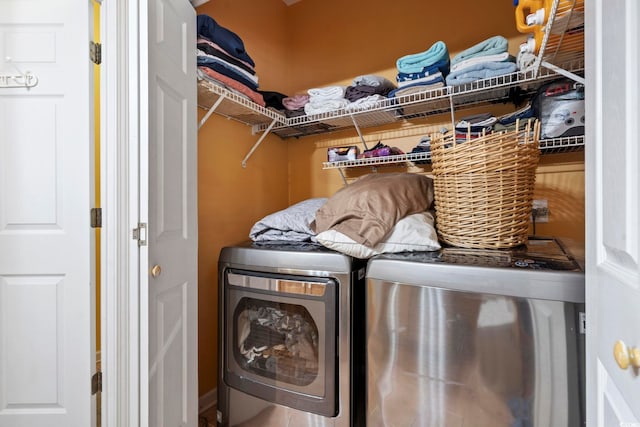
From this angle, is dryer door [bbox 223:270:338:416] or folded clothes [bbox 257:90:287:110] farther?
folded clothes [bbox 257:90:287:110]

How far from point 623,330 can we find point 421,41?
73.9 inches

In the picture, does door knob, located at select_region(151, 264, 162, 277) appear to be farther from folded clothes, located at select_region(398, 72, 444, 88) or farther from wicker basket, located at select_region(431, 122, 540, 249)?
folded clothes, located at select_region(398, 72, 444, 88)

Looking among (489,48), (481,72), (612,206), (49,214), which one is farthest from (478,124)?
(49,214)

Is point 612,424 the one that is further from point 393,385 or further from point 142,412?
point 142,412

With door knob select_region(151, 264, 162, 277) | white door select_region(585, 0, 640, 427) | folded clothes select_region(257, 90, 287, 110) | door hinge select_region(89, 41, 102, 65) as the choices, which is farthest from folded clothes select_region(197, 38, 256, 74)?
white door select_region(585, 0, 640, 427)

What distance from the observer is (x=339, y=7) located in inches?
82.4

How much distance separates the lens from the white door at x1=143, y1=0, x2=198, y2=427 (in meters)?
1.02

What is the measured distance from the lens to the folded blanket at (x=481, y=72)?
1.29 metres

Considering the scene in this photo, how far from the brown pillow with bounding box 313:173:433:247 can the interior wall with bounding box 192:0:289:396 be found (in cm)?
69

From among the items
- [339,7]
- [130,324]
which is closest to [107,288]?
[130,324]

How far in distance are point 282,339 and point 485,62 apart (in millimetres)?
1532

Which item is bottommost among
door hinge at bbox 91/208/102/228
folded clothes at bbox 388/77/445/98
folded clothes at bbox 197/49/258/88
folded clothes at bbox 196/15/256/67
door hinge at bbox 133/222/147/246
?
door hinge at bbox 133/222/147/246

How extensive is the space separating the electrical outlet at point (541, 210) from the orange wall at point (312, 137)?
0.07ft

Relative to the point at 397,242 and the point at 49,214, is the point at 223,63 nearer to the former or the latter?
the point at 49,214
